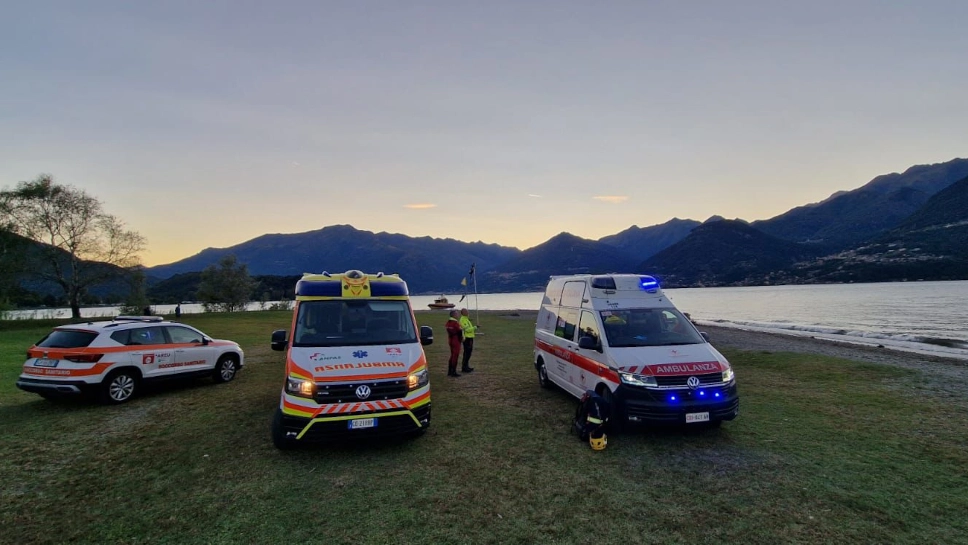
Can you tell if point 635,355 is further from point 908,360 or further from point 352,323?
point 908,360

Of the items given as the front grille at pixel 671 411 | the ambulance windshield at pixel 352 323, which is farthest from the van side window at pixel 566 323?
the ambulance windshield at pixel 352 323

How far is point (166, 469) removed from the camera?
6422 mm

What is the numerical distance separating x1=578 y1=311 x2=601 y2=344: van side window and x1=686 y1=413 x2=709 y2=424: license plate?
1.91 m

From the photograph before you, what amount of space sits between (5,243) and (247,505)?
45477 millimetres

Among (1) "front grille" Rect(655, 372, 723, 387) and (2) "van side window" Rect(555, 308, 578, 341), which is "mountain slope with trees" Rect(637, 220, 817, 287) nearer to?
(2) "van side window" Rect(555, 308, 578, 341)

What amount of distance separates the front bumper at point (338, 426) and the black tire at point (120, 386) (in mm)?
6497

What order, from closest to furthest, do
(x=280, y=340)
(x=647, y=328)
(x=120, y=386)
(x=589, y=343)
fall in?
(x=280, y=340), (x=589, y=343), (x=647, y=328), (x=120, y=386)

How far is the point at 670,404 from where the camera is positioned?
6.87 metres

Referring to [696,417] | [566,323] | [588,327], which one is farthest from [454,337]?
[696,417]

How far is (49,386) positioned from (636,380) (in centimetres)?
1167

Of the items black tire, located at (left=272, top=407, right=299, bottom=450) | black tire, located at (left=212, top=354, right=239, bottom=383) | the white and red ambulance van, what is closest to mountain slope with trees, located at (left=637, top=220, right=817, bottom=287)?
the white and red ambulance van

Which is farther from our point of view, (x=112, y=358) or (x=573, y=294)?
(x=573, y=294)

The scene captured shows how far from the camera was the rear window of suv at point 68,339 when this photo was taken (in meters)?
9.24

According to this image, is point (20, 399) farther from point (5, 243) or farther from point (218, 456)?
point (5, 243)
